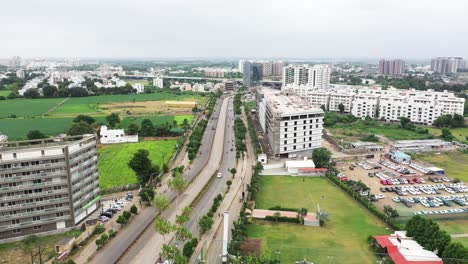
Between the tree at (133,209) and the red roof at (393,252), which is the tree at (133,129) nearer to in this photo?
the tree at (133,209)

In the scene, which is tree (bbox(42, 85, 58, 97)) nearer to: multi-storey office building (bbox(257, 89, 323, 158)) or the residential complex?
the residential complex

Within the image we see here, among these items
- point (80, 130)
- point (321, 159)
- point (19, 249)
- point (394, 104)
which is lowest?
point (19, 249)

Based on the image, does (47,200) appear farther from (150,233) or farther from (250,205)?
(250,205)

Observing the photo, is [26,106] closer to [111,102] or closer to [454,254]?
[111,102]

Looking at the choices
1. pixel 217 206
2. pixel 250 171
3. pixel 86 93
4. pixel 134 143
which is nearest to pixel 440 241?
pixel 217 206

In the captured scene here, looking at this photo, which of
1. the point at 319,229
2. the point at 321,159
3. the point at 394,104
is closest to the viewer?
the point at 319,229

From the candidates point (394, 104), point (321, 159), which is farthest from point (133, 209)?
point (394, 104)

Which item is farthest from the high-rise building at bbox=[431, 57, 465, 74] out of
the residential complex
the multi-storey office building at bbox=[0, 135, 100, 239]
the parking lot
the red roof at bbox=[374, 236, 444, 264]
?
the multi-storey office building at bbox=[0, 135, 100, 239]
